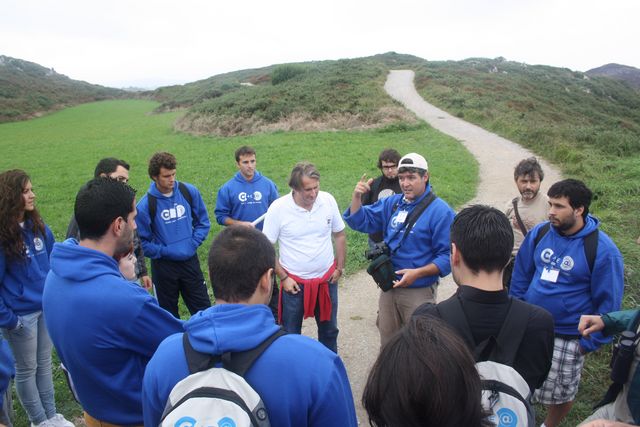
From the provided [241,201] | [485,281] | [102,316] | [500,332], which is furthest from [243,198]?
[500,332]

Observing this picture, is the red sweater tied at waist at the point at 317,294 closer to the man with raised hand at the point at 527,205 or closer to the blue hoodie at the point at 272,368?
the man with raised hand at the point at 527,205

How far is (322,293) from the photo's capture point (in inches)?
161

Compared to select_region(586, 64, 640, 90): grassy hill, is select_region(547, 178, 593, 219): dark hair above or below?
below

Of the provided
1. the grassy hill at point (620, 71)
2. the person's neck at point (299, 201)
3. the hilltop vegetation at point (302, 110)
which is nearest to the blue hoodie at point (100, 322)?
the person's neck at point (299, 201)

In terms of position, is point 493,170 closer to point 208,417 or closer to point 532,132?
point 532,132

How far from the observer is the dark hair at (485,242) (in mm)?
1976

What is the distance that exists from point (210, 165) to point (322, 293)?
43.9 feet

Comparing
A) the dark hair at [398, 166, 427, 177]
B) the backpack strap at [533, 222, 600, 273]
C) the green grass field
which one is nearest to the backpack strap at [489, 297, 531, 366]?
the backpack strap at [533, 222, 600, 273]

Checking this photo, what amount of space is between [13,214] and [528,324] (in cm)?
374

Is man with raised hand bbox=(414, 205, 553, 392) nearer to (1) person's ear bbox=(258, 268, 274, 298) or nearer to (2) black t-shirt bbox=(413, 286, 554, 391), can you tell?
(2) black t-shirt bbox=(413, 286, 554, 391)

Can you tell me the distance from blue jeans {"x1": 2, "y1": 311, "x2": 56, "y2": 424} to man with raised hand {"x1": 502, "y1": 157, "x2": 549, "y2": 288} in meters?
4.39

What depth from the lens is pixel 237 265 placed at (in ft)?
5.52

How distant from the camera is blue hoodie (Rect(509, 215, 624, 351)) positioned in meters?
2.93

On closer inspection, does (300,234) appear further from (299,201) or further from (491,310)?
(491,310)
